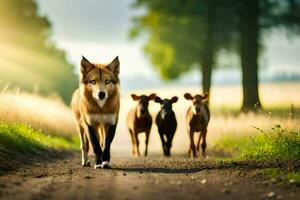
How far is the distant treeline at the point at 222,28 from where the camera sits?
101ft

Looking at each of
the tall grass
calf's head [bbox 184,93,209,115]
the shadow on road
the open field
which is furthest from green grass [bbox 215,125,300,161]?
the tall grass

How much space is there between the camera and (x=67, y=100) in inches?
1686

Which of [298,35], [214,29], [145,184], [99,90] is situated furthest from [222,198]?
[214,29]

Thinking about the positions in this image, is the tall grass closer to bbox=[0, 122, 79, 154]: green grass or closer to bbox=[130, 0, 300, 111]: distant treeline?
bbox=[0, 122, 79, 154]: green grass

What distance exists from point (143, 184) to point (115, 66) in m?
3.84

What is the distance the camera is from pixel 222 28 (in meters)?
34.4

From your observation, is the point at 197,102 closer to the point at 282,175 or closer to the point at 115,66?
the point at 115,66

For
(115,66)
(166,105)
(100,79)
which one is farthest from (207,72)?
(100,79)

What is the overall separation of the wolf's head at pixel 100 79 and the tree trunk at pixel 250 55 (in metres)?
16.7

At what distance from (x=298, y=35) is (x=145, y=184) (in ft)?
72.6

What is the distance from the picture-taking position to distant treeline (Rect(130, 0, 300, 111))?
3086 centimetres

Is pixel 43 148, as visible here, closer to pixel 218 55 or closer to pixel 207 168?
pixel 207 168

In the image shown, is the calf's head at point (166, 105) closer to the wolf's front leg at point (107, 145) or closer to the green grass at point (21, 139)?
the green grass at point (21, 139)

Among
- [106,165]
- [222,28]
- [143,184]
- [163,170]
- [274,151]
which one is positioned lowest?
[143,184]
